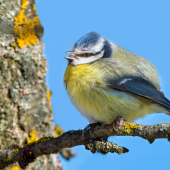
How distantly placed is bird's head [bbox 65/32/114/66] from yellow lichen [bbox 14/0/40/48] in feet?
2.26

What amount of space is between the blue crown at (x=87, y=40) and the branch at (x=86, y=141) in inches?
28.2

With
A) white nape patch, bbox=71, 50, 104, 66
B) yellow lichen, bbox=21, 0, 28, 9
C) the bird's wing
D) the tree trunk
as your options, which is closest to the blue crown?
white nape patch, bbox=71, 50, 104, 66

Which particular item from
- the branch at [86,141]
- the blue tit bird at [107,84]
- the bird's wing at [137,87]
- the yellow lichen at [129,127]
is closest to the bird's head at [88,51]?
the blue tit bird at [107,84]

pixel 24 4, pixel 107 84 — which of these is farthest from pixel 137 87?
pixel 24 4

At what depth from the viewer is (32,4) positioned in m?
Answer: 3.03

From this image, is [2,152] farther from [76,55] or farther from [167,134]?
[167,134]

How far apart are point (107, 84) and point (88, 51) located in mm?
375

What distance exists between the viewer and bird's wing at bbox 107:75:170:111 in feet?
7.43

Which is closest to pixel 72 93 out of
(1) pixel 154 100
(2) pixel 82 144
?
(2) pixel 82 144

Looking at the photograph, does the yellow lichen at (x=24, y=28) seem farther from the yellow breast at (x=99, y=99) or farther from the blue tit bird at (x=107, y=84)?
the yellow breast at (x=99, y=99)

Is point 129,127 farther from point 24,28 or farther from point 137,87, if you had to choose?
point 24,28

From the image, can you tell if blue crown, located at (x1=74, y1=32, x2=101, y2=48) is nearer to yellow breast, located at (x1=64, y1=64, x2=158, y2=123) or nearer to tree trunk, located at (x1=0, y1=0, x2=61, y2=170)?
yellow breast, located at (x1=64, y1=64, x2=158, y2=123)

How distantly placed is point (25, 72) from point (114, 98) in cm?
111

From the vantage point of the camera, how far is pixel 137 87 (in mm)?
2328
